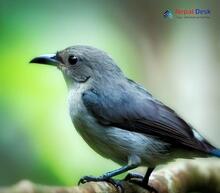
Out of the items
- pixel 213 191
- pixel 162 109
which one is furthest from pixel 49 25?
pixel 213 191

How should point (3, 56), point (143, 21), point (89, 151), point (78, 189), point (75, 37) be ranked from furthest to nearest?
point (143, 21), point (75, 37), point (89, 151), point (3, 56), point (78, 189)

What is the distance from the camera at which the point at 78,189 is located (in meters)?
2.20

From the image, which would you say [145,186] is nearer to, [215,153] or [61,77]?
[215,153]

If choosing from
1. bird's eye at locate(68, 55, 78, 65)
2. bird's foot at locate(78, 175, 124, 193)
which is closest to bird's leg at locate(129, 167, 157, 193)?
bird's foot at locate(78, 175, 124, 193)

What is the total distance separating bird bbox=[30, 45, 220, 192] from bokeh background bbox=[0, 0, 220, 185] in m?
0.36

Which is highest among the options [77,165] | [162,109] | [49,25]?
[49,25]

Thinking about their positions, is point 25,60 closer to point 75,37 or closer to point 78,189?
point 75,37

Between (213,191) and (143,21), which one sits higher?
(143,21)

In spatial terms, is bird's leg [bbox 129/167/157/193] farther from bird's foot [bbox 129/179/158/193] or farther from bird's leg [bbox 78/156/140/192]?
bird's leg [bbox 78/156/140/192]

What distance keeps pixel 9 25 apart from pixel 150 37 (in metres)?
1.20

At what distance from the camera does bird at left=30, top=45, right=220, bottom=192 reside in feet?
9.39

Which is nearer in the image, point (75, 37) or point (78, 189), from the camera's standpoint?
point (78, 189)

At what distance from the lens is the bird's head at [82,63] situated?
306 centimetres

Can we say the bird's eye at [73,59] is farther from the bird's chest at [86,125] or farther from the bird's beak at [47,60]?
the bird's chest at [86,125]
